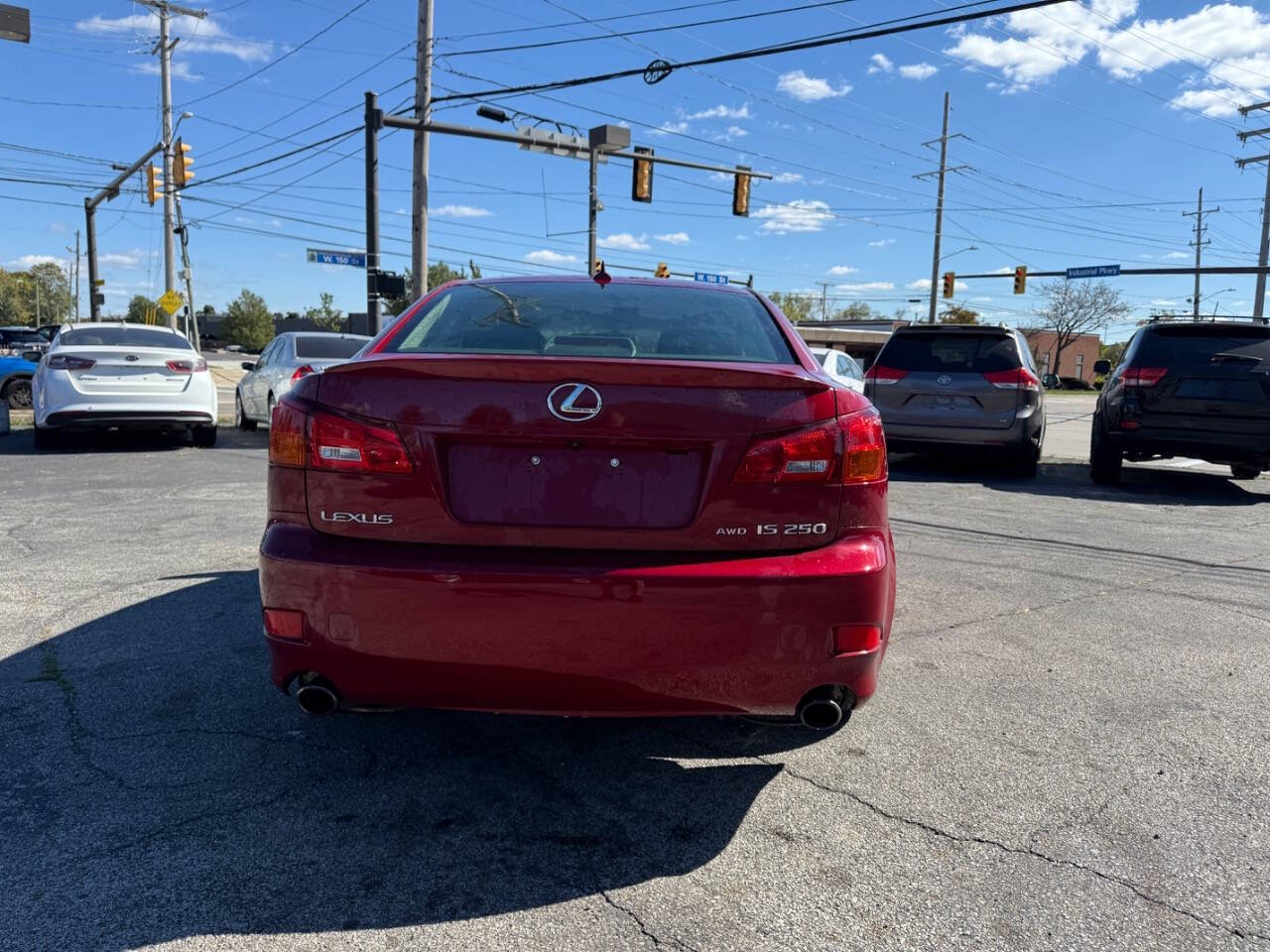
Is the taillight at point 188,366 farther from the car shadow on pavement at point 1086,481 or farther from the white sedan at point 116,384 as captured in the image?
the car shadow on pavement at point 1086,481

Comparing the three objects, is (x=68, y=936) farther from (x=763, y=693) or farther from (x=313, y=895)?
(x=763, y=693)

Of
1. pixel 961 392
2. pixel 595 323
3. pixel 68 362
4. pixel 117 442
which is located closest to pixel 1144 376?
pixel 961 392

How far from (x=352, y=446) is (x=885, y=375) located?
29.5 ft

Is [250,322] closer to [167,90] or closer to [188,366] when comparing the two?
[167,90]

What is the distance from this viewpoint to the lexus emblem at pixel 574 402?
8.15 feet

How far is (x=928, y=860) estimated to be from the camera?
8.35 feet

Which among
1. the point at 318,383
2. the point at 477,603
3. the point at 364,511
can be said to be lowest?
the point at 477,603

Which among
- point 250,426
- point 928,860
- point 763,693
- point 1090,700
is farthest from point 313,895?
point 250,426

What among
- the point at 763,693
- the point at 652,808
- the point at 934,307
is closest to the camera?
the point at 763,693

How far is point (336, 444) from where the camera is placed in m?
2.56

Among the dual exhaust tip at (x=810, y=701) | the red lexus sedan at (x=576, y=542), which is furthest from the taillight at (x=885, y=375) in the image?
the dual exhaust tip at (x=810, y=701)

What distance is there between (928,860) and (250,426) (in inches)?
561

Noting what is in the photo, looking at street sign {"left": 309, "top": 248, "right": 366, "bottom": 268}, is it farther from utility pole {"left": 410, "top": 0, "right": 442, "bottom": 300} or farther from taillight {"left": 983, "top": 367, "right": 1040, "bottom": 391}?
taillight {"left": 983, "top": 367, "right": 1040, "bottom": 391}

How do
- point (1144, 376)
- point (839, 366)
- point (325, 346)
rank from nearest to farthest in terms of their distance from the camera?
point (1144, 376) < point (325, 346) < point (839, 366)
